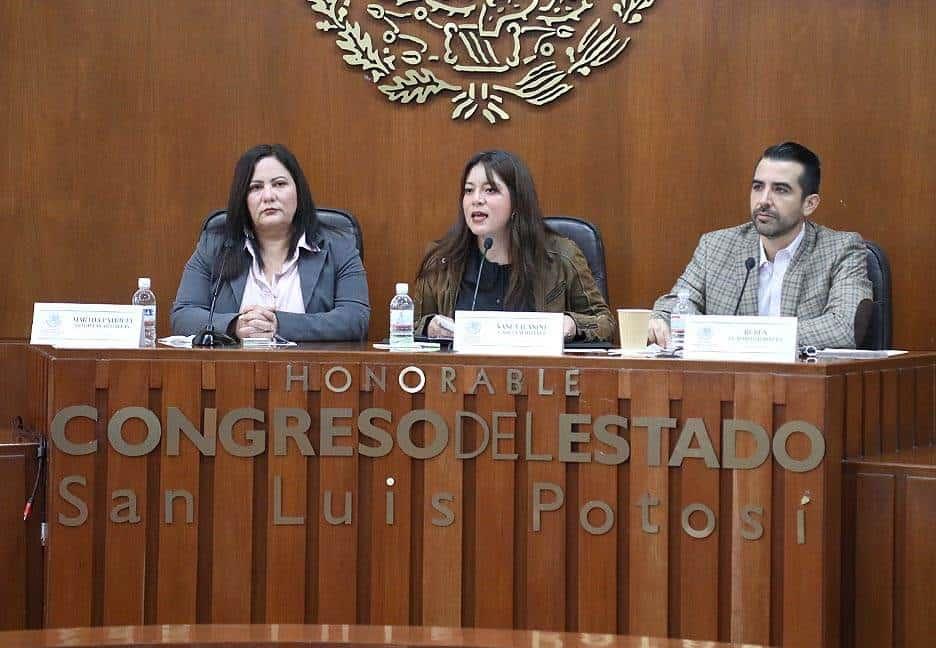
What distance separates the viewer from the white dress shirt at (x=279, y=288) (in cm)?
353

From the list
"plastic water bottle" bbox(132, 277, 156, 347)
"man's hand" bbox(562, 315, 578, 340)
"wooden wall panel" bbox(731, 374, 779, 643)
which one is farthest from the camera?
"man's hand" bbox(562, 315, 578, 340)

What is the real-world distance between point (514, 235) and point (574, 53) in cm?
107

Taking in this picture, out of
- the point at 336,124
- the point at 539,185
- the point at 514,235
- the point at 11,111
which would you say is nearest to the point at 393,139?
the point at 336,124

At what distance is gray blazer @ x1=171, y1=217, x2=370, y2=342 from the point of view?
339 cm

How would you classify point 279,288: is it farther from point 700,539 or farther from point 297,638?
point 297,638

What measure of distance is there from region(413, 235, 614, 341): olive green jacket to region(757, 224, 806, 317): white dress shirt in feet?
1.35

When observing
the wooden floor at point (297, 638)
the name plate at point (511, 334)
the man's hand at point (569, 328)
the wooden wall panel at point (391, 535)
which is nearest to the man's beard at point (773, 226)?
the man's hand at point (569, 328)

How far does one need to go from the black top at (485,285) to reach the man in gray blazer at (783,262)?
1.45ft

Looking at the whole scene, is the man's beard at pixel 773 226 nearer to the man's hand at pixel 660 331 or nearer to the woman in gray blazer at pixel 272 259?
the man's hand at pixel 660 331

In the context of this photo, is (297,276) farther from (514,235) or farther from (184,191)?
(184,191)

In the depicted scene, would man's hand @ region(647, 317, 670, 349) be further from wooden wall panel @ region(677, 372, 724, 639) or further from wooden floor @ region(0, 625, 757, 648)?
wooden floor @ region(0, 625, 757, 648)

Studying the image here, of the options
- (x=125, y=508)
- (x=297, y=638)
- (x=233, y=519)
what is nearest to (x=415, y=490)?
(x=233, y=519)

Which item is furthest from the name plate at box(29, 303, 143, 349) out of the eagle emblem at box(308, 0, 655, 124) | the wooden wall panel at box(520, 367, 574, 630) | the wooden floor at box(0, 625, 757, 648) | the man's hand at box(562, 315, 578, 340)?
the eagle emblem at box(308, 0, 655, 124)

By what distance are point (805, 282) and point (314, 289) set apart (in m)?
1.33
